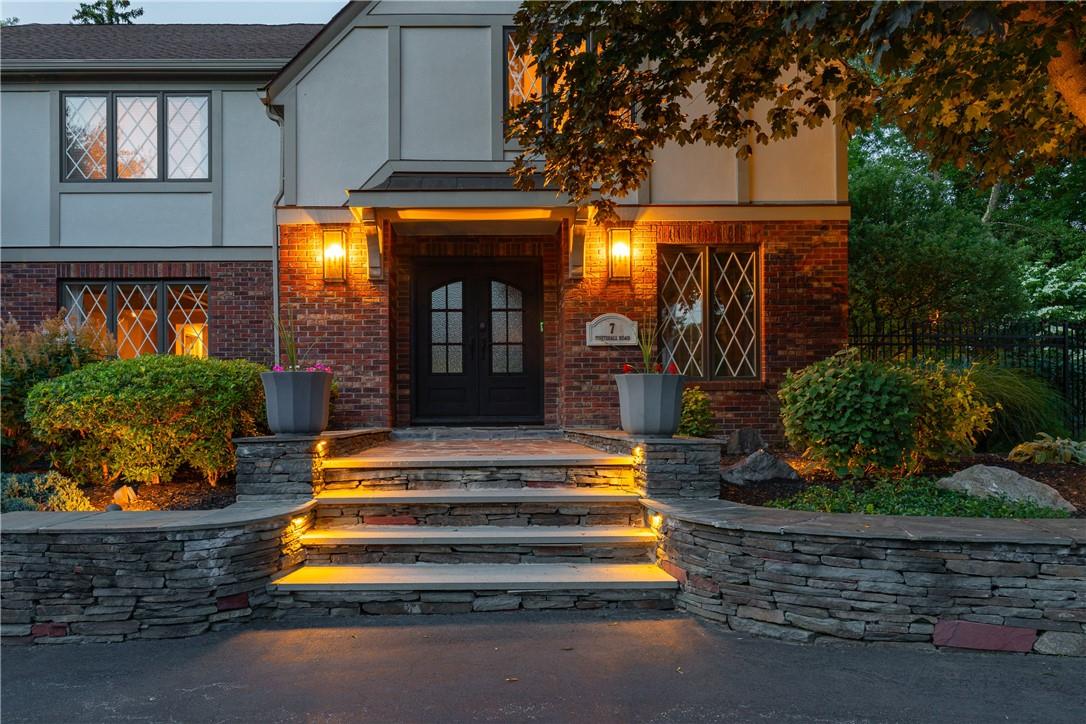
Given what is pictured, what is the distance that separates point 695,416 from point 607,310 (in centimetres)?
177

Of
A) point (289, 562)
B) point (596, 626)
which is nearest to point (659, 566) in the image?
point (596, 626)

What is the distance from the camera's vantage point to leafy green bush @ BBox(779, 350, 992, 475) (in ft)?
17.8

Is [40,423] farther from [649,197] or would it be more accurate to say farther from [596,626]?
[649,197]

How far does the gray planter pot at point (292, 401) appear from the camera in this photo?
17.8 ft

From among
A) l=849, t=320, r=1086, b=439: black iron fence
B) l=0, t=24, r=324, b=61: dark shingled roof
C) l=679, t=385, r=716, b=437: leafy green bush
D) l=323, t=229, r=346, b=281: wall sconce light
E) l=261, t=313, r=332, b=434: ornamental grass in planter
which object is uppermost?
l=0, t=24, r=324, b=61: dark shingled roof

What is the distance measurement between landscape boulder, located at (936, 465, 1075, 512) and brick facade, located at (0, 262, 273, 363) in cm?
795

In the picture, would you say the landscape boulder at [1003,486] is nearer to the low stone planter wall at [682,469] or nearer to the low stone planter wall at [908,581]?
the low stone planter wall at [908,581]

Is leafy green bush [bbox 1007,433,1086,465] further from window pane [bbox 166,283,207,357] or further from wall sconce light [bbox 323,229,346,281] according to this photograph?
window pane [bbox 166,283,207,357]

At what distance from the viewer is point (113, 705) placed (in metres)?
3.26

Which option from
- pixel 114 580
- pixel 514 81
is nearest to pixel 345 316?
pixel 514 81

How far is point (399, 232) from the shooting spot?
912cm

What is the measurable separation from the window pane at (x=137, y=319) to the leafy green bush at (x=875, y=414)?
8.14m

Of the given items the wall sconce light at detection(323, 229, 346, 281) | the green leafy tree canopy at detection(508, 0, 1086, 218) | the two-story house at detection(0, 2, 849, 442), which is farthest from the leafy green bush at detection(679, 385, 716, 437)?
the wall sconce light at detection(323, 229, 346, 281)

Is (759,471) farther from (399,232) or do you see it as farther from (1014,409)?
(399,232)
